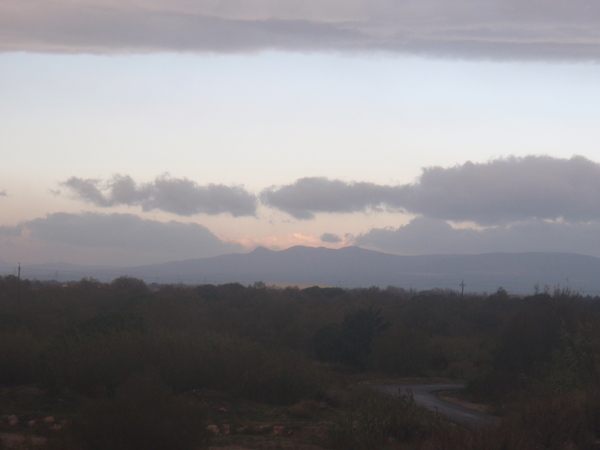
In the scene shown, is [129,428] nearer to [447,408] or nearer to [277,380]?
[277,380]

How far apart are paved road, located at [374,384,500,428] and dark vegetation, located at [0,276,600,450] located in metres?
0.98

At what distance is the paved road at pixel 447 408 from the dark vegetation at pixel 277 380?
3.23 feet

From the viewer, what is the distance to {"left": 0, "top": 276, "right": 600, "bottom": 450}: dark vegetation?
36.6 ft

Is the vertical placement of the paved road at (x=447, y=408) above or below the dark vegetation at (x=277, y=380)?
below

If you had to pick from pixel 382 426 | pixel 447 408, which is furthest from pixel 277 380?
pixel 382 426

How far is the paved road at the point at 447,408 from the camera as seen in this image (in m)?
19.7

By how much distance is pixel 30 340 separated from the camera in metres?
26.2

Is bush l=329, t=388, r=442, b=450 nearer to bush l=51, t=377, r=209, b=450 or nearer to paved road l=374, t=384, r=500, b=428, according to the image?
paved road l=374, t=384, r=500, b=428

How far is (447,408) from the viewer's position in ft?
83.8

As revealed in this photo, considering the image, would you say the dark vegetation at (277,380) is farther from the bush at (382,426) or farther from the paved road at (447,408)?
the paved road at (447,408)

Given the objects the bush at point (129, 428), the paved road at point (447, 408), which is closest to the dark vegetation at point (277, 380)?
the bush at point (129, 428)

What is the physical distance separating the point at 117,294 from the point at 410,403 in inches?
2022

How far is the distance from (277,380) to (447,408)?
285 inches

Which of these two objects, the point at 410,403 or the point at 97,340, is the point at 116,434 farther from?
the point at 97,340
